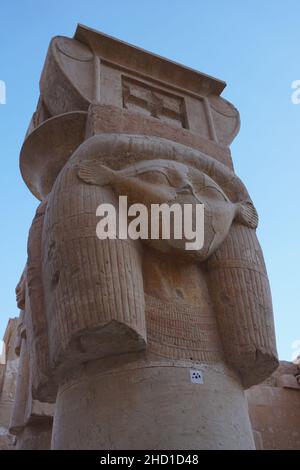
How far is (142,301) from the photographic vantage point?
253 cm

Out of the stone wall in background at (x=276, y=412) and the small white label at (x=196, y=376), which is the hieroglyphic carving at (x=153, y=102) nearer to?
the small white label at (x=196, y=376)

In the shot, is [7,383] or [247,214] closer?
[247,214]

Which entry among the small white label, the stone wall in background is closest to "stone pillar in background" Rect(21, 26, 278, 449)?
the small white label

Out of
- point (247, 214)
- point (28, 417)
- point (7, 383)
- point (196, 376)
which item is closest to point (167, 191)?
point (247, 214)

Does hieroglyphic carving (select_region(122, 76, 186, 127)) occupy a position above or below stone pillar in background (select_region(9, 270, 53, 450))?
above

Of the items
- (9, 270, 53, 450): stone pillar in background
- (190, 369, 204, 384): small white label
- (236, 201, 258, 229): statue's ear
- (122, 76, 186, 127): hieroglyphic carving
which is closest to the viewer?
(190, 369, 204, 384): small white label

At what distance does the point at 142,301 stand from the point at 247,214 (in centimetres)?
112

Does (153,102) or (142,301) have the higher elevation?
(153,102)

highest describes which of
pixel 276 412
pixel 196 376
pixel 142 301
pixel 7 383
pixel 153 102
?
pixel 153 102

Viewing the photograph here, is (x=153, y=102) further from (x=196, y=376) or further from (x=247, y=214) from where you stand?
(x=196, y=376)

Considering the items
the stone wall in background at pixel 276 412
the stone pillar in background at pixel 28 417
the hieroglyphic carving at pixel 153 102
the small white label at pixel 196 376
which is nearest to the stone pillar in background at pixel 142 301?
the small white label at pixel 196 376

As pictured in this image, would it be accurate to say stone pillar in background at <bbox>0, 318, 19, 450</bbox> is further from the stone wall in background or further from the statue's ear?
the statue's ear

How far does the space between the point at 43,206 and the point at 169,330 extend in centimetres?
122

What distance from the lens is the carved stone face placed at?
2.85 m
